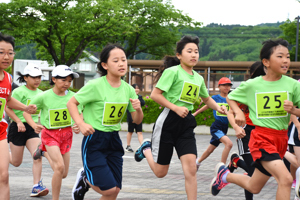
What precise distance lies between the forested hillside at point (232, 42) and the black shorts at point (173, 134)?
7920 cm

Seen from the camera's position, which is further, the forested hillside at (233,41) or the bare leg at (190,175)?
the forested hillside at (233,41)

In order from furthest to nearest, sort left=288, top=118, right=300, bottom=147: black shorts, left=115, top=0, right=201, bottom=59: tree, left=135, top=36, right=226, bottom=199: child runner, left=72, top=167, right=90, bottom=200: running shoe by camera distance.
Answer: left=115, top=0, right=201, bottom=59: tree
left=288, top=118, right=300, bottom=147: black shorts
left=135, top=36, right=226, bottom=199: child runner
left=72, top=167, right=90, bottom=200: running shoe

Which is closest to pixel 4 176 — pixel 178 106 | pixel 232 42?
pixel 178 106

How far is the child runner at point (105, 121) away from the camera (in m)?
4.60

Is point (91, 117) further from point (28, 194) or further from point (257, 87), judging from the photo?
point (28, 194)

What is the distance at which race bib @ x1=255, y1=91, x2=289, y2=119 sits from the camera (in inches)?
182

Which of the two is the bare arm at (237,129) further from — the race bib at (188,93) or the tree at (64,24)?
the tree at (64,24)

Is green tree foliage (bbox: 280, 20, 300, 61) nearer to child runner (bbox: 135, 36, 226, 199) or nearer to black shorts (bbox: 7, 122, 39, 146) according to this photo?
black shorts (bbox: 7, 122, 39, 146)

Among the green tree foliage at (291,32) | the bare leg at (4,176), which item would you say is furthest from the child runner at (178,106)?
the green tree foliage at (291,32)

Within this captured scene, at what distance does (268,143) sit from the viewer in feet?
15.0

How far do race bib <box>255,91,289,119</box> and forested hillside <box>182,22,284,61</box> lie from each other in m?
79.9

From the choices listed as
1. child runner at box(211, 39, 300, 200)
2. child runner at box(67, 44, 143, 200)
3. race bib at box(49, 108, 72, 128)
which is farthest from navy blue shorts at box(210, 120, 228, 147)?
child runner at box(67, 44, 143, 200)

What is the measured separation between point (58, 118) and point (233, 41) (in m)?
94.9

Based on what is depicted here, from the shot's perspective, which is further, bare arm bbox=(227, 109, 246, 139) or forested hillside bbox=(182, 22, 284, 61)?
forested hillside bbox=(182, 22, 284, 61)
